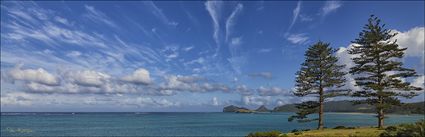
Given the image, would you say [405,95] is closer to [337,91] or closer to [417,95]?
[417,95]

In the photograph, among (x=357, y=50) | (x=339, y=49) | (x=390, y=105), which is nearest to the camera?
(x=390, y=105)

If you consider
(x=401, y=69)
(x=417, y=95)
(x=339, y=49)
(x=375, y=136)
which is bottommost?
(x=375, y=136)

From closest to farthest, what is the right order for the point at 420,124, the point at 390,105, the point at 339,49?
the point at 420,124
the point at 390,105
the point at 339,49

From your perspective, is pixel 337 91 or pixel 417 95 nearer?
pixel 417 95

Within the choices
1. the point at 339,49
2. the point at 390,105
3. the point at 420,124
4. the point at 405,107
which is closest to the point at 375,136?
the point at 420,124

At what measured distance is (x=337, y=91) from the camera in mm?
48094

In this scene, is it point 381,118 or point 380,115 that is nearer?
point 381,118

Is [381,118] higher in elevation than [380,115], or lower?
lower

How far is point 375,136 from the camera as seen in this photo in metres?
32.2

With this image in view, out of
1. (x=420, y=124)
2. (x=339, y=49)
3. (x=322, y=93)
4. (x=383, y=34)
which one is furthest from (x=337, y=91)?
(x=420, y=124)

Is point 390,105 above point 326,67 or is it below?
below

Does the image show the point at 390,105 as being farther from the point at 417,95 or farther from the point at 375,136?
the point at 375,136

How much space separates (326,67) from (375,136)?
56.0 feet

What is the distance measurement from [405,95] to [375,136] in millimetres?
15190
